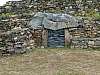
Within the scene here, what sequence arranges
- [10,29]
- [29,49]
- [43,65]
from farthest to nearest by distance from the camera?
[10,29]
[29,49]
[43,65]

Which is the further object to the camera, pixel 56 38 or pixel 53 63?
pixel 56 38

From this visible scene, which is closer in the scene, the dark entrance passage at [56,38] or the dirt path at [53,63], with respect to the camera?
the dirt path at [53,63]

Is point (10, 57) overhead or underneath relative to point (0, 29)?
underneath

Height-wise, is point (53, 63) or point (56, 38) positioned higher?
point (56, 38)

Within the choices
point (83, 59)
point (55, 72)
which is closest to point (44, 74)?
point (55, 72)

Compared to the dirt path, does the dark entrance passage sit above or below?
above

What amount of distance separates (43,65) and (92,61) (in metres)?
1.75

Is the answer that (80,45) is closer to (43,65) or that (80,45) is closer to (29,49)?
(29,49)

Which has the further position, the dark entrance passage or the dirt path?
the dark entrance passage

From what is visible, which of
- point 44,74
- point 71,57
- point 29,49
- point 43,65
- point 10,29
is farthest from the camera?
point 10,29

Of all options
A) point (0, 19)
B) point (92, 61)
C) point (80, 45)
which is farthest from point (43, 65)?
point (0, 19)

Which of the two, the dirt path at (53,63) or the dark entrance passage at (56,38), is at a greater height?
the dark entrance passage at (56,38)

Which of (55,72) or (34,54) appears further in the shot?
(34,54)

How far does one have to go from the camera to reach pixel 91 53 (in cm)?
1170
